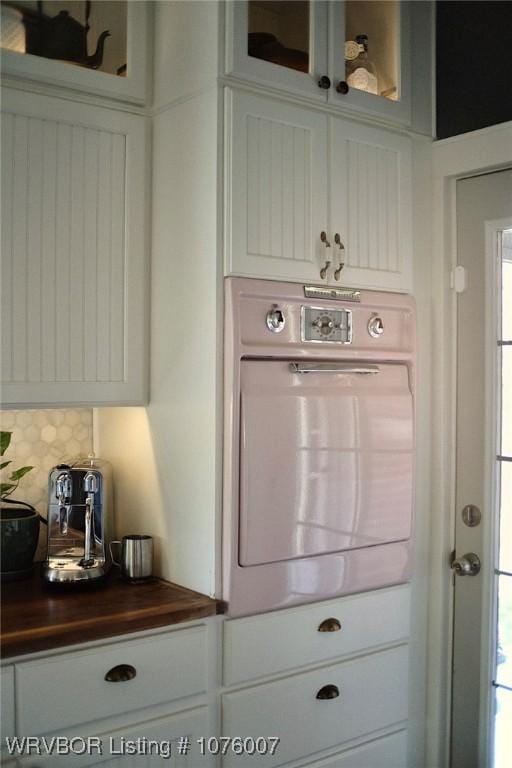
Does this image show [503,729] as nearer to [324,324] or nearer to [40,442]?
[324,324]

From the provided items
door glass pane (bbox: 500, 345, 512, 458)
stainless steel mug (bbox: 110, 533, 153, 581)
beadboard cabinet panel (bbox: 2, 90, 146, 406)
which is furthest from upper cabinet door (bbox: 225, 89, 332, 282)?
stainless steel mug (bbox: 110, 533, 153, 581)

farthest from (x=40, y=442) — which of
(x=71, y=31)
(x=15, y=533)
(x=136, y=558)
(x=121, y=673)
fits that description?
(x=71, y=31)

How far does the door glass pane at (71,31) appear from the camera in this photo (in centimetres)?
203

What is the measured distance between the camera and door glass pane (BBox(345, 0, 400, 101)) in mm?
2332


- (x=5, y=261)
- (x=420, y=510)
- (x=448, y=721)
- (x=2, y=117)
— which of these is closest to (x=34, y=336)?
(x=5, y=261)

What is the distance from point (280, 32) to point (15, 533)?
1524mm

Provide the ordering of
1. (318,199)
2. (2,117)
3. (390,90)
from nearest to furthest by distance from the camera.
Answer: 1. (2,117)
2. (318,199)
3. (390,90)

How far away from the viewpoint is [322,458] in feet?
7.13

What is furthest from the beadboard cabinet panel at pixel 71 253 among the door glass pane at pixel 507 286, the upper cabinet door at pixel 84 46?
the door glass pane at pixel 507 286

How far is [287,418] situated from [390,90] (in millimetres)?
1084

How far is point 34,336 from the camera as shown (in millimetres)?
2051

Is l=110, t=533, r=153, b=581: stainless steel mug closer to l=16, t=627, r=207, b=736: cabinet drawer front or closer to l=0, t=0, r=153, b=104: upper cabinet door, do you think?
l=16, t=627, r=207, b=736: cabinet drawer front

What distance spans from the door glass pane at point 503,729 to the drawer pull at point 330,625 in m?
0.58

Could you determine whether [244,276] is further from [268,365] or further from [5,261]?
[5,261]
